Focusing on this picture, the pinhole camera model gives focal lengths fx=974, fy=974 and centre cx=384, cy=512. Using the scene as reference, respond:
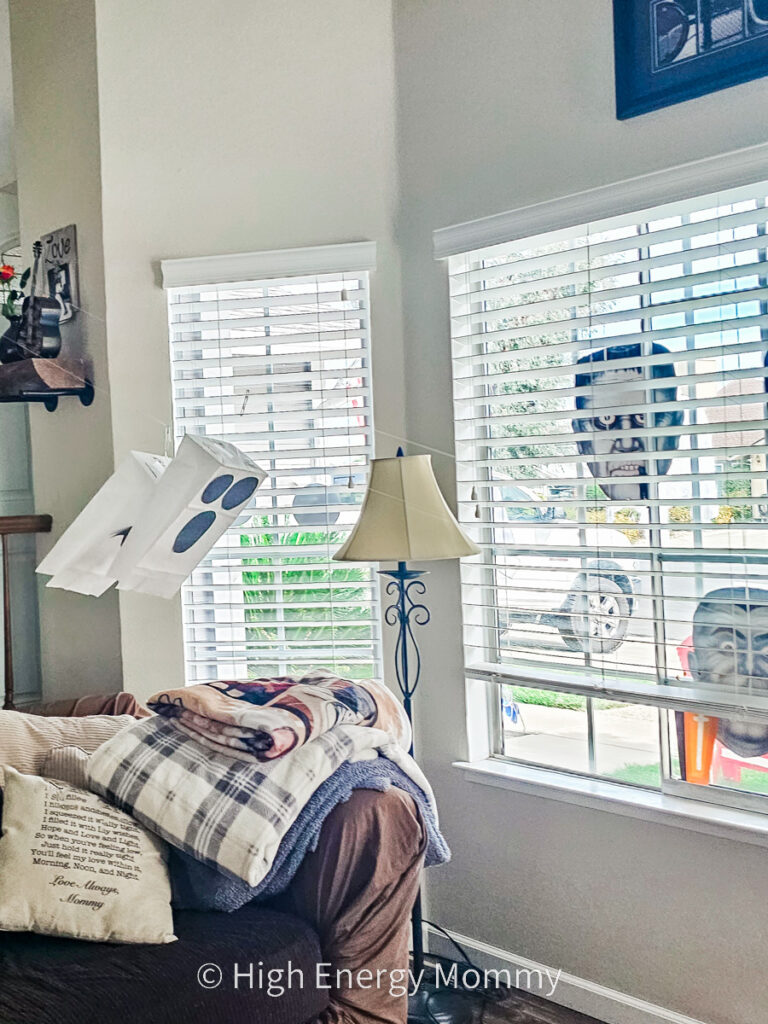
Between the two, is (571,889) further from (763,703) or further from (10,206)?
(10,206)

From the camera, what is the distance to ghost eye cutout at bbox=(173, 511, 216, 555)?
6.02 feet

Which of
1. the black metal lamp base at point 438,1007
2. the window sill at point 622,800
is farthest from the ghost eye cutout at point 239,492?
the black metal lamp base at point 438,1007

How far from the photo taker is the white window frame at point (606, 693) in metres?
2.20

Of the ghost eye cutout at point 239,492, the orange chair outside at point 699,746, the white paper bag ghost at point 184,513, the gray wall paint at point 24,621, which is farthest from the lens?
the gray wall paint at point 24,621

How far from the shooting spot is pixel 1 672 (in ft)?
12.0

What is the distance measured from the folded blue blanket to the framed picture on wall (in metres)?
1.71

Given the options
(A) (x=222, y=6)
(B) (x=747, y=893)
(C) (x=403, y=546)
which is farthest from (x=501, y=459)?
(A) (x=222, y=6)

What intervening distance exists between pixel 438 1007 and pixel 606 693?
35.3 inches

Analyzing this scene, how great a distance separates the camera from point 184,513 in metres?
1.79

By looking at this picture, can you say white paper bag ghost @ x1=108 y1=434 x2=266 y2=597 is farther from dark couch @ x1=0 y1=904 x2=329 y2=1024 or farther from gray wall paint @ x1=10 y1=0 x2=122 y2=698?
gray wall paint @ x1=10 y1=0 x2=122 y2=698

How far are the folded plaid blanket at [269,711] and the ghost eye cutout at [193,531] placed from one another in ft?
1.59

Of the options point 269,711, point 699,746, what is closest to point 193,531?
point 269,711

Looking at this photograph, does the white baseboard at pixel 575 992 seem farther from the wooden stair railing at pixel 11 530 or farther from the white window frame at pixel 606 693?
the wooden stair railing at pixel 11 530

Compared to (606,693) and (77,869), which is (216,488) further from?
(606,693)
